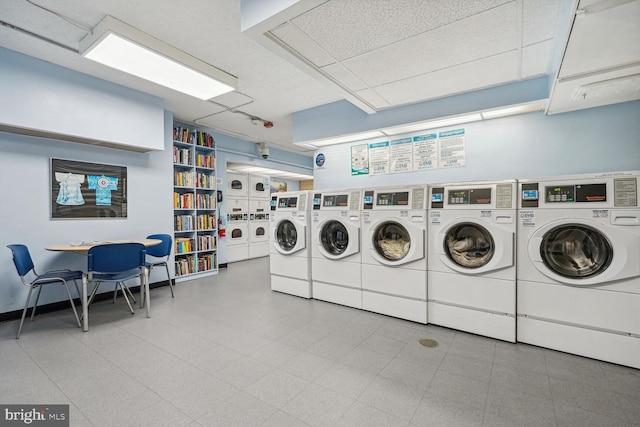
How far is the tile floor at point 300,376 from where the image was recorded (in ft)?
5.27

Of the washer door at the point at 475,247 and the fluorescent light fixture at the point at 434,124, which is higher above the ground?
the fluorescent light fixture at the point at 434,124

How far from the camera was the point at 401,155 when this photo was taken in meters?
3.95

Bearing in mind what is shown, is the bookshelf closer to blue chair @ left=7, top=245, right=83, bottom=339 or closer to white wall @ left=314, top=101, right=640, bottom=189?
blue chair @ left=7, top=245, right=83, bottom=339

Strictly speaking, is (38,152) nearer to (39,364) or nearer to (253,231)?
(39,364)

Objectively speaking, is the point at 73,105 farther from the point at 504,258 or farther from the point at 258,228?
the point at 504,258

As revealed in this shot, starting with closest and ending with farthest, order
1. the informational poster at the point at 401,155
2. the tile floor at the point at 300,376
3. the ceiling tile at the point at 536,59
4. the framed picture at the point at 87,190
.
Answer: the tile floor at the point at 300,376, the ceiling tile at the point at 536,59, the framed picture at the point at 87,190, the informational poster at the point at 401,155

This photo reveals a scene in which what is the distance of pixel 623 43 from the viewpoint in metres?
1.74

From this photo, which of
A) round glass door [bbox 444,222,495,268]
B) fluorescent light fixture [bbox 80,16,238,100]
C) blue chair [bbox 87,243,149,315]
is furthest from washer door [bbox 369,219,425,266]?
blue chair [bbox 87,243,149,315]

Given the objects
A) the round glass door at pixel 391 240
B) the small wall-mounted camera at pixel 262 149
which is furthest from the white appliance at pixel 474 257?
the small wall-mounted camera at pixel 262 149

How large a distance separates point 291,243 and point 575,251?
3083 millimetres

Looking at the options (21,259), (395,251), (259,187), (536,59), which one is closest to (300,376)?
(395,251)

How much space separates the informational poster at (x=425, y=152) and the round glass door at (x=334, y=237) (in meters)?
1.34

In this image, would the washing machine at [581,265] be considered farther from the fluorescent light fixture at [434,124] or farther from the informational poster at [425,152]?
the informational poster at [425,152]

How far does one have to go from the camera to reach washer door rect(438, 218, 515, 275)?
243 centimetres
